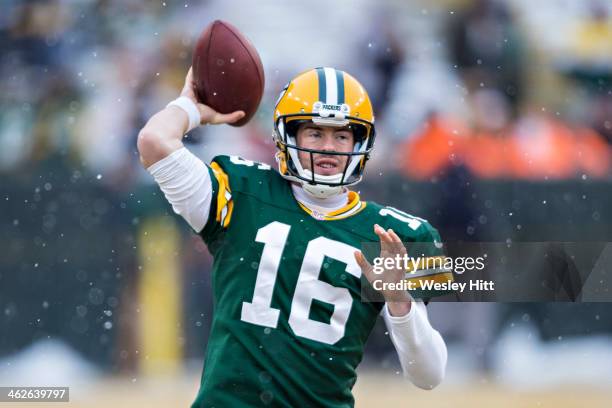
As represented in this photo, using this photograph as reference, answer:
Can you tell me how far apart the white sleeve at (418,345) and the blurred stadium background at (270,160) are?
315 cm

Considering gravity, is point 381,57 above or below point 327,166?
below

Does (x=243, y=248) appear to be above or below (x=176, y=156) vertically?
below

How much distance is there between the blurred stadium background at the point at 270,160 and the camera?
19.7 feet

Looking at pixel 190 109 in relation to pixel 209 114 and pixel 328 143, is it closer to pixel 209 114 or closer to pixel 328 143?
pixel 209 114

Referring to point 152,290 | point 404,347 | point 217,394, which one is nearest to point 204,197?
point 217,394

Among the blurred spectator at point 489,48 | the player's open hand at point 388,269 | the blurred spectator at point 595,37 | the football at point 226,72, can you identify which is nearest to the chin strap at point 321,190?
the player's open hand at point 388,269

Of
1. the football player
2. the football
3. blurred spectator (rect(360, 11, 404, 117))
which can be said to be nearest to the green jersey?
the football player

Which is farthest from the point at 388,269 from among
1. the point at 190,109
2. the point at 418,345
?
the point at 190,109

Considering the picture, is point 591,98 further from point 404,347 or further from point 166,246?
point 404,347

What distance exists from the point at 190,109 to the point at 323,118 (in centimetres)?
36

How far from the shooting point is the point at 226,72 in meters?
2.71

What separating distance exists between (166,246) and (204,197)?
12.4ft

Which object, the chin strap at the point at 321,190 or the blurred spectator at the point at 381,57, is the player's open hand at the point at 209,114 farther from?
the blurred spectator at the point at 381,57

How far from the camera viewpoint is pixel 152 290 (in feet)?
19.9
